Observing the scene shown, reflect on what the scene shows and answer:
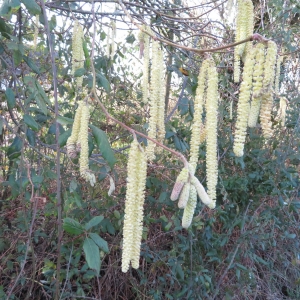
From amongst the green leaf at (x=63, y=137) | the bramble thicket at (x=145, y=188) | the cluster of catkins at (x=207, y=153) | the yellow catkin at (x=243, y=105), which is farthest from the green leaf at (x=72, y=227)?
the yellow catkin at (x=243, y=105)

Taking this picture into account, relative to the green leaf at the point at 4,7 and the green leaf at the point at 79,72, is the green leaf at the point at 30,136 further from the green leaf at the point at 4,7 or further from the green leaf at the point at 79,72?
the green leaf at the point at 4,7

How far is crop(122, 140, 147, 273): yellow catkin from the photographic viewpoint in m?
0.75

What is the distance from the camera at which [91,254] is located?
1.10 meters

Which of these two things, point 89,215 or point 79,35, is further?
point 89,215

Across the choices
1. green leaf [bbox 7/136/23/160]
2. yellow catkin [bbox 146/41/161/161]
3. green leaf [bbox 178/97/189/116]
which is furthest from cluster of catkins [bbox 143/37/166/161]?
green leaf [bbox 178/97/189/116]

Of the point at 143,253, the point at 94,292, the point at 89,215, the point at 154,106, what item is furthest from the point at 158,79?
the point at 94,292

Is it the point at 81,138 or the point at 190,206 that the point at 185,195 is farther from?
the point at 81,138

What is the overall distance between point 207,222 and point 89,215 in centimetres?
76

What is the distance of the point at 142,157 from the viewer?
75 centimetres

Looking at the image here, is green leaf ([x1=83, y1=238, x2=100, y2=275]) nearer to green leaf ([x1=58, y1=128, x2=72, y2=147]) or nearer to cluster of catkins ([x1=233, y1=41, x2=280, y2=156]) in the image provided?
green leaf ([x1=58, y1=128, x2=72, y2=147])

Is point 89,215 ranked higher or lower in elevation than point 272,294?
higher

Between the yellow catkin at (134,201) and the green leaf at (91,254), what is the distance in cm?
34

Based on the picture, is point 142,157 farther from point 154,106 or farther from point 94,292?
point 94,292

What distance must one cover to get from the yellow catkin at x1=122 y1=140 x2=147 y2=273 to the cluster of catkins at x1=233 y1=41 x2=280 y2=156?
0.21m
